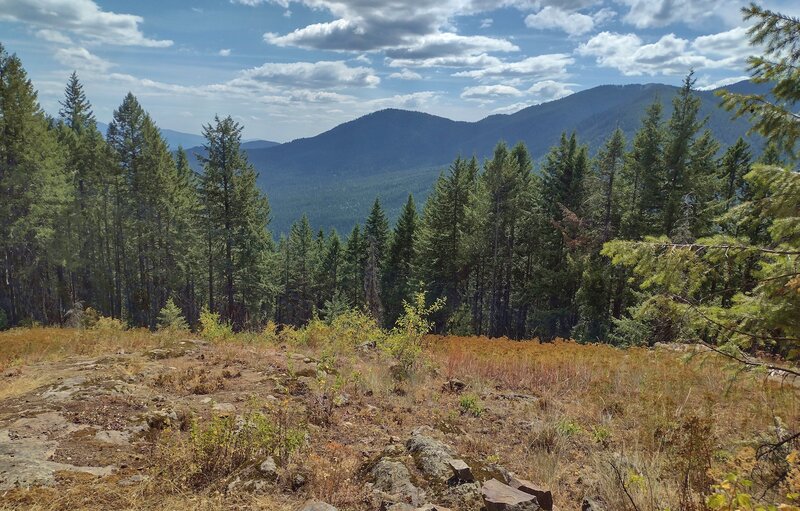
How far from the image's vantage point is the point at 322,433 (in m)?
5.64

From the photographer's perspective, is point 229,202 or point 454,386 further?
point 229,202

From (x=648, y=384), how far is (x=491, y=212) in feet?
83.0

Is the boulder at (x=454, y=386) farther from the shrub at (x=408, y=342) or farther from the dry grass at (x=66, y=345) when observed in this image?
the dry grass at (x=66, y=345)

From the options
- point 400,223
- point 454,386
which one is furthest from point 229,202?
point 454,386

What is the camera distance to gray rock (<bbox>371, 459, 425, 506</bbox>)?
411cm

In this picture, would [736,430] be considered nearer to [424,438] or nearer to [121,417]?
[424,438]

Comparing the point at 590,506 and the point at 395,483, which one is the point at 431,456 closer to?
the point at 395,483

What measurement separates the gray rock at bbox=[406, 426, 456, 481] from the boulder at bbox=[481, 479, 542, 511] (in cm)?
52

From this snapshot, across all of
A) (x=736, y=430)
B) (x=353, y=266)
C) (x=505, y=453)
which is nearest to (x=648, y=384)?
(x=736, y=430)

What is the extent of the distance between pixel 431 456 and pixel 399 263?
4036cm

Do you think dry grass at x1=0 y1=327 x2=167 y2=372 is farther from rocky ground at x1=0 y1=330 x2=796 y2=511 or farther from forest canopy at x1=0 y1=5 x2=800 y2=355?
forest canopy at x1=0 y1=5 x2=800 y2=355

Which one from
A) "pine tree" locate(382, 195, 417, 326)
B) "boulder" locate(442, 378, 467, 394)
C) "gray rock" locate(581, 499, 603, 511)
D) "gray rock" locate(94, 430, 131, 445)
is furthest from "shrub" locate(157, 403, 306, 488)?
"pine tree" locate(382, 195, 417, 326)

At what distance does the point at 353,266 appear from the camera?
4844 centimetres

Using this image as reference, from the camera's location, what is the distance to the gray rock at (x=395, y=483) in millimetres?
4105
